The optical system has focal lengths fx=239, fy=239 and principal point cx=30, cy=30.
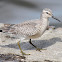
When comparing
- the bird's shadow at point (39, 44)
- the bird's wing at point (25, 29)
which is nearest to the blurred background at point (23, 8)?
the bird's shadow at point (39, 44)

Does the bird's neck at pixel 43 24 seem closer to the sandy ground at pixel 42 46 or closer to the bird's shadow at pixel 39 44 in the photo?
the sandy ground at pixel 42 46

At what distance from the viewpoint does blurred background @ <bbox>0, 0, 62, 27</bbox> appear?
43.6 ft

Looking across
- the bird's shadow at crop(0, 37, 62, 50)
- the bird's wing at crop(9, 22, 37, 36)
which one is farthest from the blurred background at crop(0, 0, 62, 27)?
the bird's wing at crop(9, 22, 37, 36)

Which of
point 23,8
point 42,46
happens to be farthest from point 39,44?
point 23,8

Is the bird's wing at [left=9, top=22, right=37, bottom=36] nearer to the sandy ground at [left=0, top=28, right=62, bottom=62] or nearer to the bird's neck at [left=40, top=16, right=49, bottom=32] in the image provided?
the bird's neck at [left=40, top=16, right=49, bottom=32]

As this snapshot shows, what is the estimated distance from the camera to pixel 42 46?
25.0 ft

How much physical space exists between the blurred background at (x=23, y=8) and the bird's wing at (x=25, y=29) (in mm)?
5642

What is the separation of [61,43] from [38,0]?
25.1 ft

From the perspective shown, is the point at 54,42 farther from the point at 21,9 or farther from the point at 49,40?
the point at 21,9

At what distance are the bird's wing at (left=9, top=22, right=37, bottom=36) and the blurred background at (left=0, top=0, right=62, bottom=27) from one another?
5.64m

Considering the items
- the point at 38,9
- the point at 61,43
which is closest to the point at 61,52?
the point at 61,43

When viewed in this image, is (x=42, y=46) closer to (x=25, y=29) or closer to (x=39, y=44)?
(x=39, y=44)

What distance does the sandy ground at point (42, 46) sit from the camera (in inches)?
253

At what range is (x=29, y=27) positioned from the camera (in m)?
6.95
